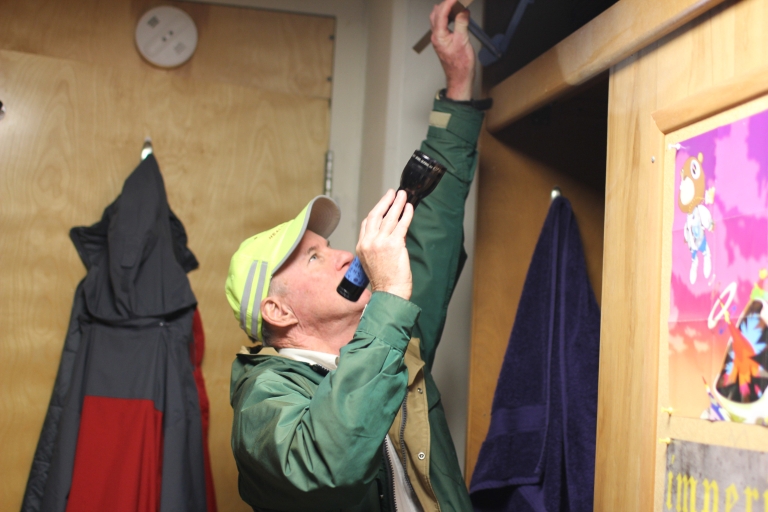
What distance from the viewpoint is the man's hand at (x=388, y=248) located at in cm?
110

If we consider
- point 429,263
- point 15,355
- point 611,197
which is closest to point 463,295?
point 429,263

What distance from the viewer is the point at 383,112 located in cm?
183

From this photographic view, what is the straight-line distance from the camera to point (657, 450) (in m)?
0.99

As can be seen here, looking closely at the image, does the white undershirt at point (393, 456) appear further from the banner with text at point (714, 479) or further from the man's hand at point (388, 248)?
the banner with text at point (714, 479)

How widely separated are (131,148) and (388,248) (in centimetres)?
114

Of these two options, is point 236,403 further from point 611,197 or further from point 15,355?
point 15,355

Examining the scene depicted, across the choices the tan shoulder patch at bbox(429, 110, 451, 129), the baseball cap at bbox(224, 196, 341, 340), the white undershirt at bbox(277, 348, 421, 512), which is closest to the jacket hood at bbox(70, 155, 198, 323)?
the baseball cap at bbox(224, 196, 341, 340)

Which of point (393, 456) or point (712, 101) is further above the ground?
point (712, 101)

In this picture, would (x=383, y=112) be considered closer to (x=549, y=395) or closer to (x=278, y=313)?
(x=278, y=313)

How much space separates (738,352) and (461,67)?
87cm

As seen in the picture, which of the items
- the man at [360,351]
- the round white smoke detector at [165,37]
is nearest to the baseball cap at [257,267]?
the man at [360,351]

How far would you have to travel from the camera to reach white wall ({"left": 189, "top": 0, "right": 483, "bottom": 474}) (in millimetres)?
1691

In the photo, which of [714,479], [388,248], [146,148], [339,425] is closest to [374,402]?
[339,425]

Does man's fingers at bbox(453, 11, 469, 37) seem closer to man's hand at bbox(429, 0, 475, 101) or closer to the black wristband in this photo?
man's hand at bbox(429, 0, 475, 101)
